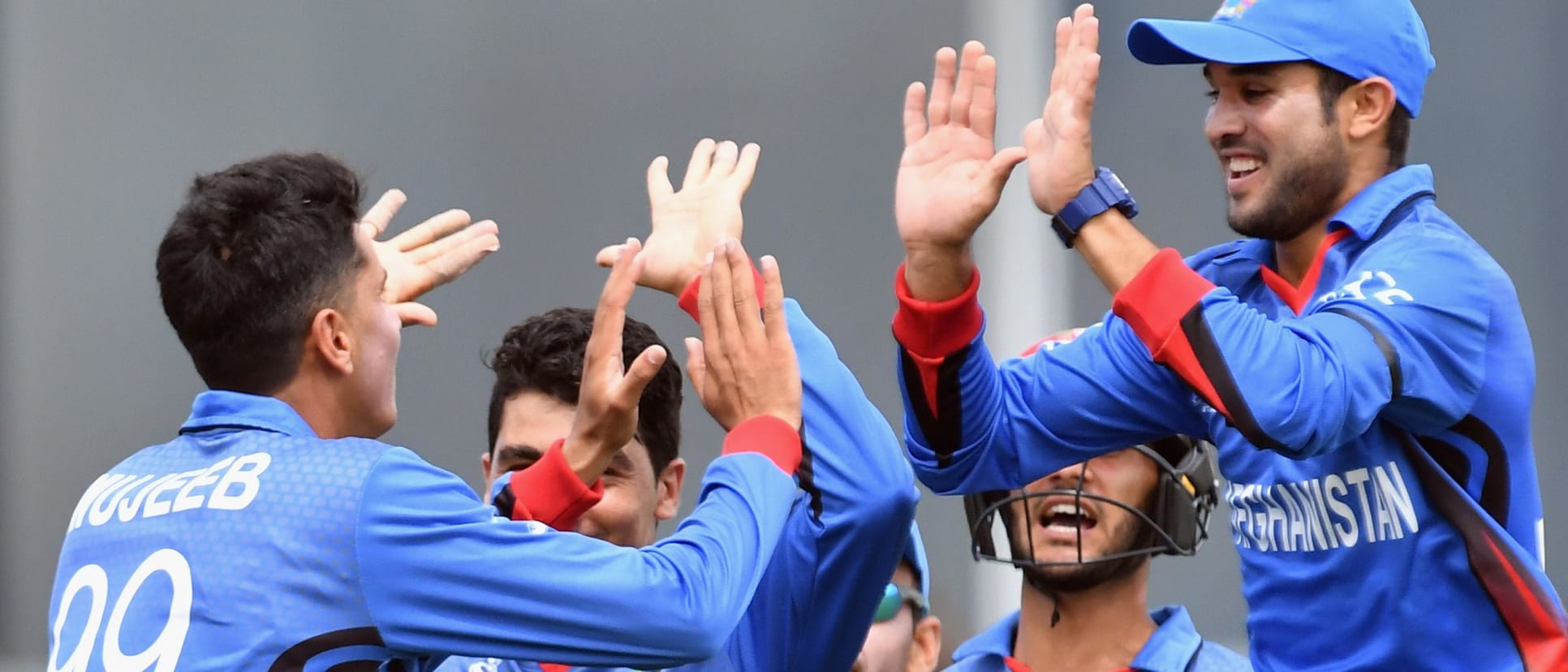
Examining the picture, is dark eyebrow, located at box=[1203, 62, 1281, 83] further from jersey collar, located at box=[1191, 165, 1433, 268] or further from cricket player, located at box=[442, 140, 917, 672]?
cricket player, located at box=[442, 140, 917, 672]

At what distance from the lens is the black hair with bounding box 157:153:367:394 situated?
2.13 metres

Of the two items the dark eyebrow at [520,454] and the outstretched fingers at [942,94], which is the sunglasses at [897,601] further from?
the outstretched fingers at [942,94]

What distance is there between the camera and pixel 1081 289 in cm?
461

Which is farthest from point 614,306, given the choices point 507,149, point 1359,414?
point 507,149

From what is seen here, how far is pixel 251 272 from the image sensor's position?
213 centimetres

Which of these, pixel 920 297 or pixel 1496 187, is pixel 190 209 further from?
pixel 1496 187

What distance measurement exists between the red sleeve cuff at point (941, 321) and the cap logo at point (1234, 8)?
0.50 meters

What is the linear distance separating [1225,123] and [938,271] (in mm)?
438

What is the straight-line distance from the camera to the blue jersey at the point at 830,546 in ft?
7.63

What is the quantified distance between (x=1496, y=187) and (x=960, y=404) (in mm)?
2812

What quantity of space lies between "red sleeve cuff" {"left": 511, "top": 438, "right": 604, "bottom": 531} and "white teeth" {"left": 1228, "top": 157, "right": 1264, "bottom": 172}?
0.97 m

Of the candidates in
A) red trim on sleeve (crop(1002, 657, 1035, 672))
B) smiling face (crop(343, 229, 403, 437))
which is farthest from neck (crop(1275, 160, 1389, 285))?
smiling face (crop(343, 229, 403, 437))

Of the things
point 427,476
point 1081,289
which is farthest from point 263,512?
point 1081,289

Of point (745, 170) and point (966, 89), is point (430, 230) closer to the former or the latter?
point (745, 170)
